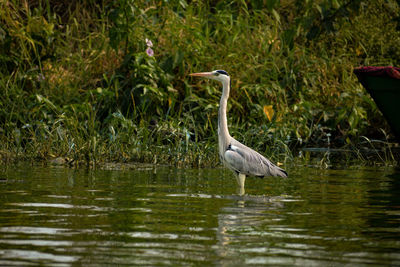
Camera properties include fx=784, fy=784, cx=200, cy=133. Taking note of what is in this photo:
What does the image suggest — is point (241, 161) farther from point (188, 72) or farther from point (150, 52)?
point (188, 72)

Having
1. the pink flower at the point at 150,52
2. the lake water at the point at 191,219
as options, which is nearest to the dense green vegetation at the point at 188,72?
the pink flower at the point at 150,52

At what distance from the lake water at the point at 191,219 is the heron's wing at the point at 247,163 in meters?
0.20

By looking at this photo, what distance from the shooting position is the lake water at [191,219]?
4.16 metres

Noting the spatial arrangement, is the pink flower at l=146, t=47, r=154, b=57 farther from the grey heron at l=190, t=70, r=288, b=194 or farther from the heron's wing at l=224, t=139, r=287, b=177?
the heron's wing at l=224, t=139, r=287, b=177

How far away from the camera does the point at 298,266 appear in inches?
154

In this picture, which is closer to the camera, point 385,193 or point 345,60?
point 385,193

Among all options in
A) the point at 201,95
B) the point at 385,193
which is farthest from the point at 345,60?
the point at 385,193

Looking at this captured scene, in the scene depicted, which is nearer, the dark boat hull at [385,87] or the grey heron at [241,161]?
the grey heron at [241,161]

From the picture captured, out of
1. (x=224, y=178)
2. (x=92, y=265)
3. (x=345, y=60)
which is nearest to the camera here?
(x=92, y=265)

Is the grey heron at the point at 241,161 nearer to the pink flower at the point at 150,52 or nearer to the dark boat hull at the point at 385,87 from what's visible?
the dark boat hull at the point at 385,87

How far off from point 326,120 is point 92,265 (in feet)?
32.3

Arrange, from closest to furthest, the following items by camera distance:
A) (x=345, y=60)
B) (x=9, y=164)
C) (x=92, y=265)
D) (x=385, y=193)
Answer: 1. (x=92, y=265)
2. (x=385, y=193)
3. (x=9, y=164)
4. (x=345, y=60)

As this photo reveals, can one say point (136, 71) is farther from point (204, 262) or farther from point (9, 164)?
point (204, 262)

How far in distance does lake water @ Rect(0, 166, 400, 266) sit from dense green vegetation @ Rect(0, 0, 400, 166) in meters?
2.55
